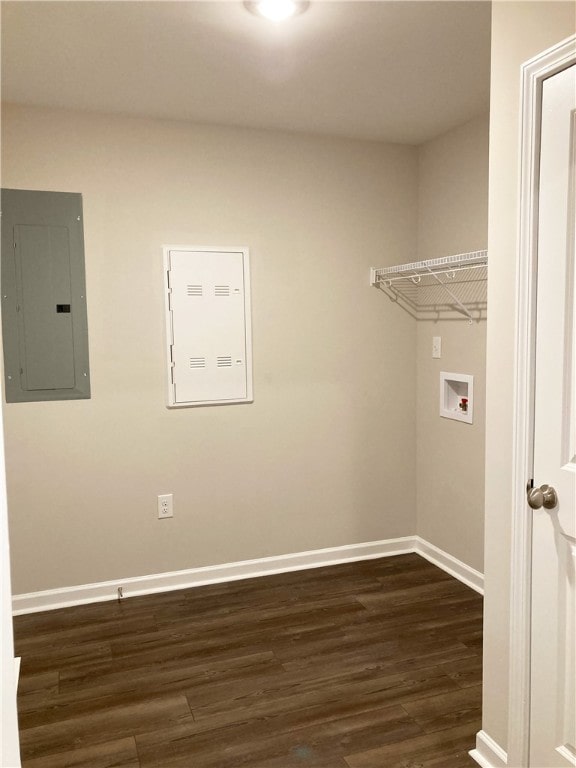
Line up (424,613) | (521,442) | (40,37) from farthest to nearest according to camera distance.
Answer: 1. (424,613)
2. (40,37)
3. (521,442)

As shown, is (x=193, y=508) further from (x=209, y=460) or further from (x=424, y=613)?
(x=424, y=613)

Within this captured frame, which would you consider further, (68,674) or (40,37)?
(68,674)

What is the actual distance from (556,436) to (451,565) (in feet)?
6.89

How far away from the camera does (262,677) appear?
252 cm

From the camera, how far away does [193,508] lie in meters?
3.42

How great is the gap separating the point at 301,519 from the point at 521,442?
206 centimetres

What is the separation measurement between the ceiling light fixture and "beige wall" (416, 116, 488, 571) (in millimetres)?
1435

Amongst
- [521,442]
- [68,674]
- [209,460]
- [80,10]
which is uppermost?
[80,10]

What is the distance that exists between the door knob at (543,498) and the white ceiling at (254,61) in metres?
1.63

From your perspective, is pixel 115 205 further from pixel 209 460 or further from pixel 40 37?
pixel 209 460

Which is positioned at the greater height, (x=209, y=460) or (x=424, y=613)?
(x=209, y=460)

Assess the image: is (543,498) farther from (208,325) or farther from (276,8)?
(208,325)

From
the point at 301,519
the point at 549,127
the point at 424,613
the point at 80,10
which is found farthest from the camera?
the point at 301,519

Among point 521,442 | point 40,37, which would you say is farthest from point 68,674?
point 40,37
